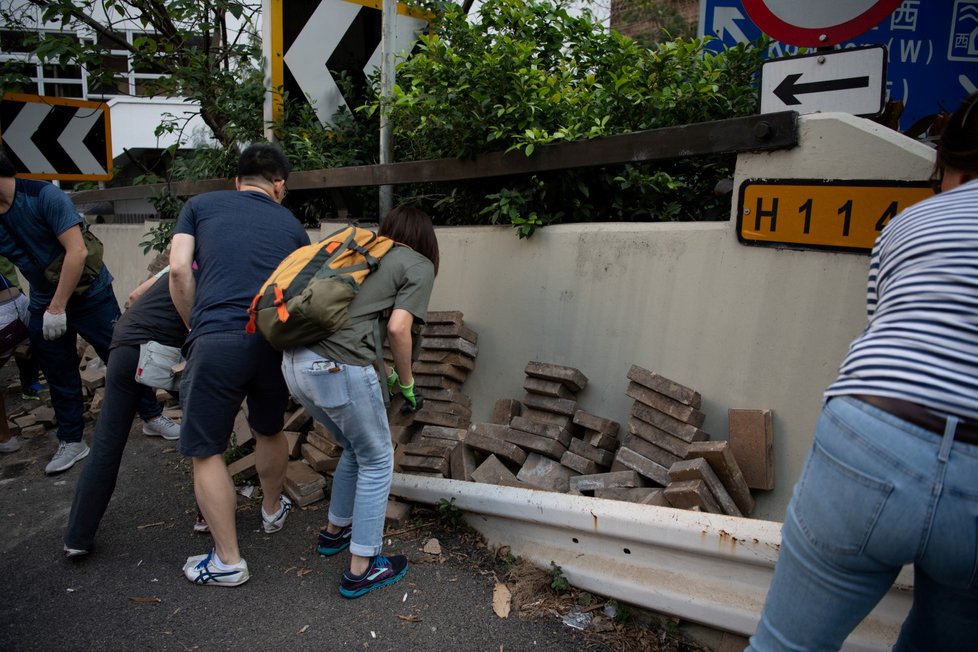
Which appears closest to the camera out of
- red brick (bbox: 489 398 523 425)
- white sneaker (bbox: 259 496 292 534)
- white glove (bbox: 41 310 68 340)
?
white sneaker (bbox: 259 496 292 534)

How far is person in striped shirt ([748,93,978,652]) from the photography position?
1396 mm

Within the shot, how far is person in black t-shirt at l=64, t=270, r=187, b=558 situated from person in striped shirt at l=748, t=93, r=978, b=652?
3203mm

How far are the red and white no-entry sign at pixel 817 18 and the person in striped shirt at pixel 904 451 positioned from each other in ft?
5.30

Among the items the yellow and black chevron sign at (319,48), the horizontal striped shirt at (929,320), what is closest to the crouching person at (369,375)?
the horizontal striped shirt at (929,320)

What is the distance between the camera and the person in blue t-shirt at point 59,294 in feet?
15.4

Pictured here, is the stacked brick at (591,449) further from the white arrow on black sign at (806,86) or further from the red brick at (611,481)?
the white arrow on black sign at (806,86)

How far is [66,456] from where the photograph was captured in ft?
16.7

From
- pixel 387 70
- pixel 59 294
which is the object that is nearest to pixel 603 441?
pixel 387 70

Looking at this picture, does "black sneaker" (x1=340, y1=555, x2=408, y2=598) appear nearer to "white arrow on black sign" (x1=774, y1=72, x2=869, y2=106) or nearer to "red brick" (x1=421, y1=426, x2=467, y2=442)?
"red brick" (x1=421, y1=426, x2=467, y2=442)

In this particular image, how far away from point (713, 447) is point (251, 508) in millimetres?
2688

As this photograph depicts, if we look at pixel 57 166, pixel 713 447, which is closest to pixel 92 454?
pixel 713 447

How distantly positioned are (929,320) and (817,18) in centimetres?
215

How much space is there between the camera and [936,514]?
55.0 inches

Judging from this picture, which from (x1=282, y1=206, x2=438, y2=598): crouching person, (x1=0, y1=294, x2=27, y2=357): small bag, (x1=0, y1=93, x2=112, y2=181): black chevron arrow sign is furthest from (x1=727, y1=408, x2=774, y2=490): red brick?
(x1=0, y1=93, x2=112, y2=181): black chevron arrow sign
